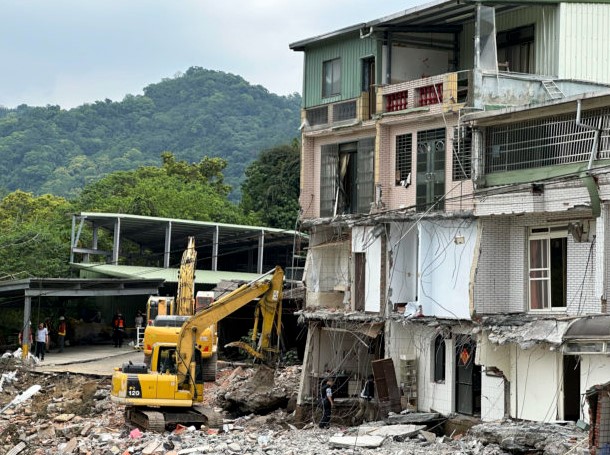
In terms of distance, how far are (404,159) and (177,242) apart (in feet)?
119

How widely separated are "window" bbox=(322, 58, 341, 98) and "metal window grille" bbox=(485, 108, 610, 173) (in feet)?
24.7

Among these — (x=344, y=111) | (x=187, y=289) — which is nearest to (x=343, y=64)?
(x=344, y=111)

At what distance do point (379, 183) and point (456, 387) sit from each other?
635 cm

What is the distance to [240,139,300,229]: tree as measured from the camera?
259ft

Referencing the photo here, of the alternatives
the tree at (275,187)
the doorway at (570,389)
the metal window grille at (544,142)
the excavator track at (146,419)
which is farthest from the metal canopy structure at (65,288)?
the doorway at (570,389)

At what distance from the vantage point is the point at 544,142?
29.0m

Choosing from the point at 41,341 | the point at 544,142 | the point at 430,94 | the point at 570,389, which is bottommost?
the point at 570,389

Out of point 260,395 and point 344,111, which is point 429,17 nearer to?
point 344,111

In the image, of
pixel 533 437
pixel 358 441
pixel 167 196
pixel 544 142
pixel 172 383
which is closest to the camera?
pixel 533 437

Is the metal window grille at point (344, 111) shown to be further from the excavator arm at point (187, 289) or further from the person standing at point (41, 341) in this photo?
the person standing at point (41, 341)

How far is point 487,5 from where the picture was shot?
30.9 metres

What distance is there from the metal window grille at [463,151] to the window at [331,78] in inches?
243

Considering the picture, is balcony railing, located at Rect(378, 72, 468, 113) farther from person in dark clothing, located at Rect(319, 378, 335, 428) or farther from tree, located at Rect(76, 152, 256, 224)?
tree, located at Rect(76, 152, 256, 224)

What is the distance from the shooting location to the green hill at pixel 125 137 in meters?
158
